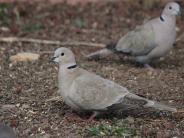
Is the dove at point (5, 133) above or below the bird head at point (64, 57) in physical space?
below

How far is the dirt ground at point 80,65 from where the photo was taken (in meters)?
5.16

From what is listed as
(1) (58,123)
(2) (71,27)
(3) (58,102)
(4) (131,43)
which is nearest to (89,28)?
(2) (71,27)

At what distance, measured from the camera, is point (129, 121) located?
17.1ft

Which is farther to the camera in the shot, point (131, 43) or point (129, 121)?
point (131, 43)

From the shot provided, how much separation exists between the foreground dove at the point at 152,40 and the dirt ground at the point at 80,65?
6.8 inches

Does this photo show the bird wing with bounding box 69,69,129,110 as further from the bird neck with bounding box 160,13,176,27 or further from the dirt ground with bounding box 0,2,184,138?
the bird neck with bounding box 160,13,176,27

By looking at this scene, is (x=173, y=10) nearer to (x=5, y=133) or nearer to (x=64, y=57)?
(x=64, y=57)

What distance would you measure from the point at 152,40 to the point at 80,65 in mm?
869

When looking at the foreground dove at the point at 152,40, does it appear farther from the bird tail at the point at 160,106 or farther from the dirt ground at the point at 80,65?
the bird tail at the point at 160,106

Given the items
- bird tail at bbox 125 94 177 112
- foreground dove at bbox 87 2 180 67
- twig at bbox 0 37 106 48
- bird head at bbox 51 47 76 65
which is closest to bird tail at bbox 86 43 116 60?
foreground dove at bbox 87 2 180 67

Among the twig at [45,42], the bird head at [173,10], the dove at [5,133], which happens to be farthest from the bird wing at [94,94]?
the twig at [45,42]

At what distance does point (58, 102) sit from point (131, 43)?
1.77 meters

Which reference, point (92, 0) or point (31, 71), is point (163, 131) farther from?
point (92, 0)

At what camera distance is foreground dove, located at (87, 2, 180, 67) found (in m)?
7.17
